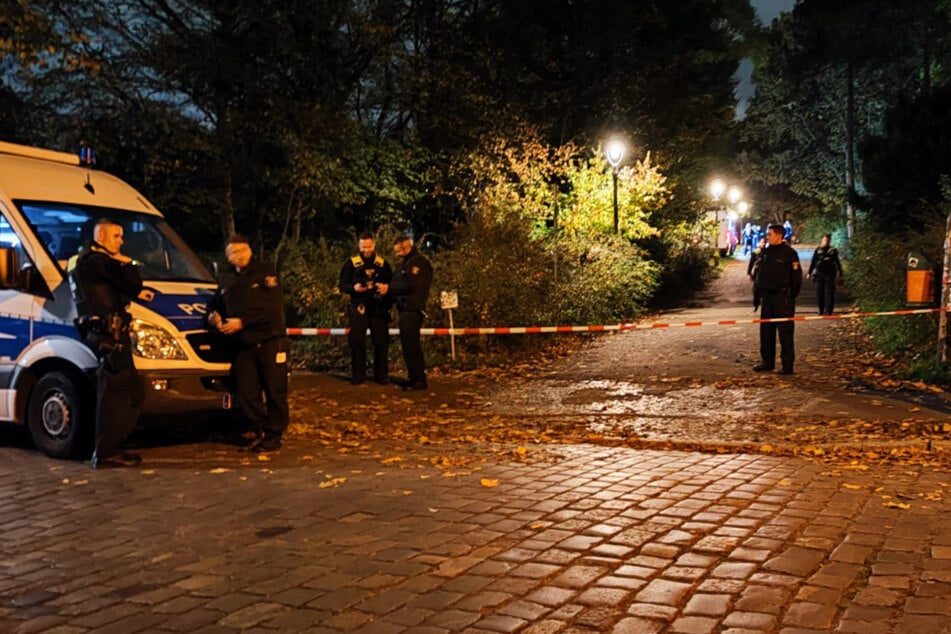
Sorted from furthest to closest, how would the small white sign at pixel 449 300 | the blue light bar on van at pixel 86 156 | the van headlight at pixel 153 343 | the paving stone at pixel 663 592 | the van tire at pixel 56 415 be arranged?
the small white sign at pixel 449 300 < the blue light bar on van at pixel 86 156 < the van tire at pixel 56 415 < the van headlight at pixel 153 343 < the paving stone at pixel 663 592

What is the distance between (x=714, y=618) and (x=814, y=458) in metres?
3.89

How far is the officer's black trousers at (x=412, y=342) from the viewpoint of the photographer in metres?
10.9

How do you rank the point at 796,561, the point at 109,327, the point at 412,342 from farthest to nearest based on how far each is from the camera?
the point at 412,342
the point at 109,327
the point at 796,561

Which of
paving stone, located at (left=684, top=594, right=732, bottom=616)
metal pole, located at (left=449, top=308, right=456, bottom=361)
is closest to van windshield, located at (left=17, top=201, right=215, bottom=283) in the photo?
metal pole, located at (left=449, top=308, right=456, bottom=361)

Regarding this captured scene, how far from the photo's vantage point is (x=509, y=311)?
46.3 ft

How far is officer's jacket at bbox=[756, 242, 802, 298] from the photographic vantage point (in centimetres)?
1111

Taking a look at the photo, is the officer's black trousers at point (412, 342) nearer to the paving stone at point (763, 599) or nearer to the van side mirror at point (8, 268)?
the van side mirror at point (8, 268)

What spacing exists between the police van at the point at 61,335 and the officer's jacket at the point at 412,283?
9.55 ft

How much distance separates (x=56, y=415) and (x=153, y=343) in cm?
109

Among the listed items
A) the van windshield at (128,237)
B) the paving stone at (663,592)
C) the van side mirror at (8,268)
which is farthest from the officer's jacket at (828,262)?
the van side mirror at (8,268)

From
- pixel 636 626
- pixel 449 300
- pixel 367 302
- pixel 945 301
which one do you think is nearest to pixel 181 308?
pixel 367 302

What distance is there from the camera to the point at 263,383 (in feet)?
25.8

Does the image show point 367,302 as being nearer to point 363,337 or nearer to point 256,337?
point 363,337

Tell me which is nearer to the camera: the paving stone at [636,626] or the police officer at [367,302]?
the paving stone at [636,626]
